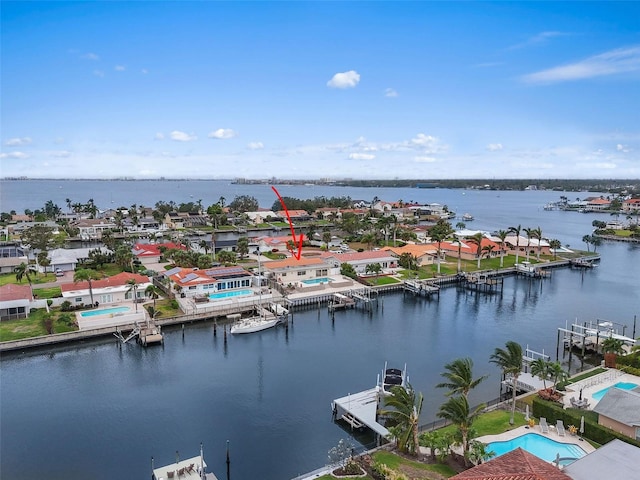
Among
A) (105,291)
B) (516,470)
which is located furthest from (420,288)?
(516,470)

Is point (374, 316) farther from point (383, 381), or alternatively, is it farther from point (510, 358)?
point (510, 358)

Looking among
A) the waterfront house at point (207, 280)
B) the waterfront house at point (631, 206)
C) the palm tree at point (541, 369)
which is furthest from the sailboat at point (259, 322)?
the waterfront house at point (631, 206)

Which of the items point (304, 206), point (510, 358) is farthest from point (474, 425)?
point (304, 206)

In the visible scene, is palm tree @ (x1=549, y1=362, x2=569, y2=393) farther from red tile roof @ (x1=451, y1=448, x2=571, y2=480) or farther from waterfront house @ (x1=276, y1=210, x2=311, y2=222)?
waterfront house @ (x1=276, y1=210, x2=311, y2=222)

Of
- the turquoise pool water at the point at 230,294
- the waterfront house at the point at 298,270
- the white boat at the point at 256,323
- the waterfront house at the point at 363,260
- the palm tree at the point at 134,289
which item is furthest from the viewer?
the waterfront house at the point at 363,260

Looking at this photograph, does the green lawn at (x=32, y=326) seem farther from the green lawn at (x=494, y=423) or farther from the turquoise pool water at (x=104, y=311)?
the green lawn at (x=494, y=423)
